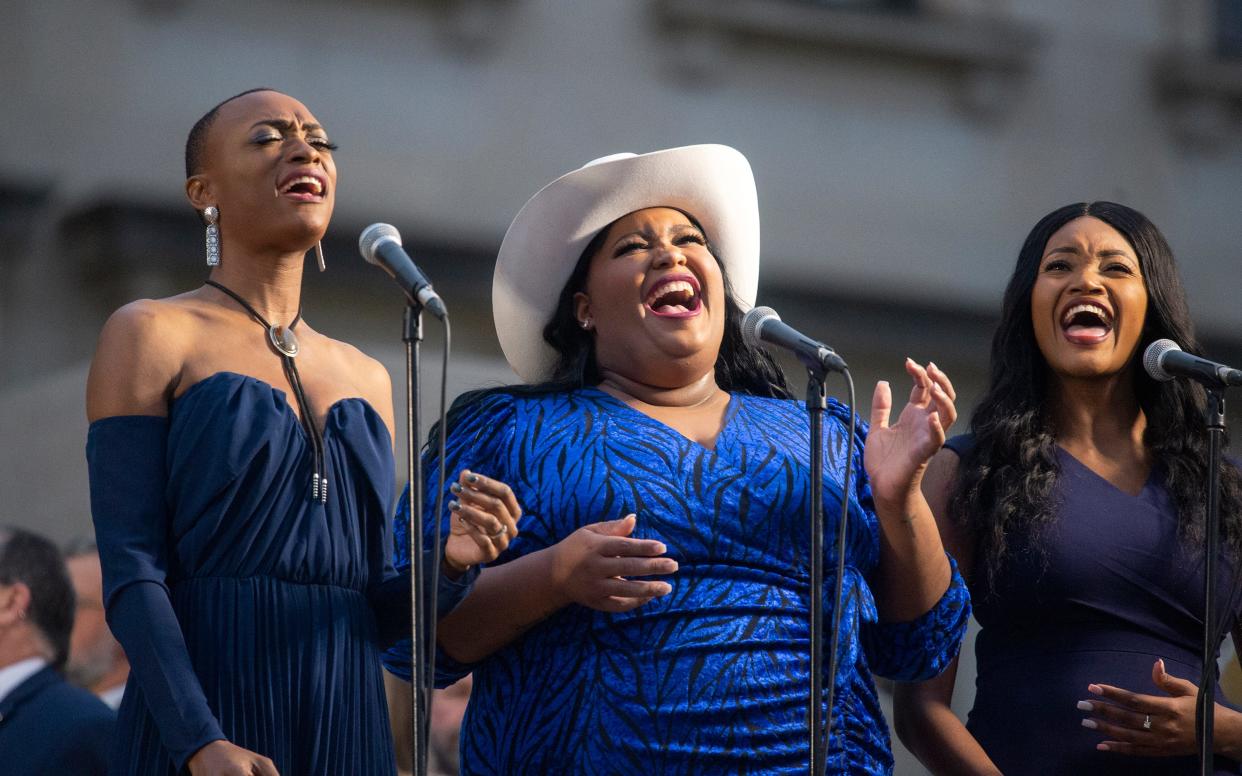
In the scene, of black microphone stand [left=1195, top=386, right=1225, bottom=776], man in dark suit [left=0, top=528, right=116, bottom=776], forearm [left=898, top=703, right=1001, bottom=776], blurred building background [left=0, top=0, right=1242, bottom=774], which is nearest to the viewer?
black microphone stand [left=1195, top=386, right=1225, bottom=776]

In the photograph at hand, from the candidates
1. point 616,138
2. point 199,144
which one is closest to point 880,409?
point 199,144

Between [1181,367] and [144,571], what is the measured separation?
207cm

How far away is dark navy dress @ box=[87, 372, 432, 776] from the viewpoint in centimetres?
375

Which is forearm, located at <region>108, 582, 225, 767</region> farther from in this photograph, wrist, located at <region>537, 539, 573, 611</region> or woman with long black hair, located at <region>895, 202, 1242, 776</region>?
woman with long black hair, located at <region>895, 202, 1242, 776</region>

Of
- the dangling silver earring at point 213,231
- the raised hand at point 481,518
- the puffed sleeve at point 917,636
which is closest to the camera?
the raised hand at point 481,518

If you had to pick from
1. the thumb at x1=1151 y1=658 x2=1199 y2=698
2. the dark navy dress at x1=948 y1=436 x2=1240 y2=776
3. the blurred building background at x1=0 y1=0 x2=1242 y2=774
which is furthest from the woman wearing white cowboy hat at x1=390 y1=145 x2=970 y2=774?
the blurred building background at x1=0 y1=0 x2=1242 y2=774

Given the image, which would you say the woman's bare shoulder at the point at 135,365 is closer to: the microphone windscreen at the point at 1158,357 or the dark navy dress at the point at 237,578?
the dark navy dress at the point at 237,578

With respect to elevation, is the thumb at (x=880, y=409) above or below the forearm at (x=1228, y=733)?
above

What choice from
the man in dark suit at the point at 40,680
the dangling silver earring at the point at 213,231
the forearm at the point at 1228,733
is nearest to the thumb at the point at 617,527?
the dangling silver earring at the point at 213,231

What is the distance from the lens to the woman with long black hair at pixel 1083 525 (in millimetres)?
4555

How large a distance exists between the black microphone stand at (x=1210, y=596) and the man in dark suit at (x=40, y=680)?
254cm

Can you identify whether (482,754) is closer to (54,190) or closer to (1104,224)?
(1104,224)

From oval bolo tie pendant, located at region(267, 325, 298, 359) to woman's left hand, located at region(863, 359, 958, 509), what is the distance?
1092mm

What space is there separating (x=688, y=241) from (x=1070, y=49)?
270 inches
